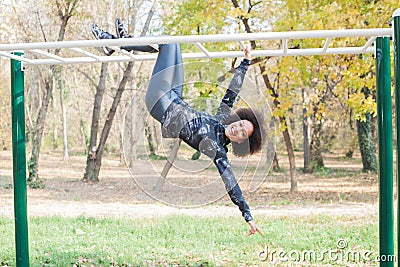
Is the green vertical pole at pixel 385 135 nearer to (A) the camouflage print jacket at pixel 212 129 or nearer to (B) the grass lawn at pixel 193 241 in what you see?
(A) the camouflage print jacket at pixel 212 129

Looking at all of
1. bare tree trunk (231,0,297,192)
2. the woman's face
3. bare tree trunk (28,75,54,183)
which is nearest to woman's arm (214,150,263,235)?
the woman's face

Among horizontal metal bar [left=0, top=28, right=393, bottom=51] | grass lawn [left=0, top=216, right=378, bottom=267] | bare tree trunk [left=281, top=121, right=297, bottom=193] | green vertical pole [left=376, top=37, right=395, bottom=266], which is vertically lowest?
grass lawn [left=0, top=216, right=378, bottom=267]

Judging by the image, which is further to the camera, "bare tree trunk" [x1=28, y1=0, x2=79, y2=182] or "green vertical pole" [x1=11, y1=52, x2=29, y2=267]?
"bare tree trunk" [x1=28, y1=0, x2=79, y2=182]

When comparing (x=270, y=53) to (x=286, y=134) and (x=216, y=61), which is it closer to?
(x=216, y=61)

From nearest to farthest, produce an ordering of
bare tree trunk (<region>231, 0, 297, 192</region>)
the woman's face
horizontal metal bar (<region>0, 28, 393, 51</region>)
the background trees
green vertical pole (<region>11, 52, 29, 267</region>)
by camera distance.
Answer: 1. horizontal metal bar (<region>0, 28, 393, 51</region>)
2. the woman's face
3. green vertical pole (<region>11, 52, 29, 267</region>)
4. the background trees
5. bare tree trunk (<region>231, 0, 297, 192</region>)

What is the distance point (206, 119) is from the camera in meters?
3.97

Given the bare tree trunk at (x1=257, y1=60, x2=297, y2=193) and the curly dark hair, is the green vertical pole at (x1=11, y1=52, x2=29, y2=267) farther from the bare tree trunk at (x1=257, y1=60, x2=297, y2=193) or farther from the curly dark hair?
the bare tree trunk at (x1=257, y1=60, x2=297, y2=193)

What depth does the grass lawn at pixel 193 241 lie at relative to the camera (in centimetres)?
650

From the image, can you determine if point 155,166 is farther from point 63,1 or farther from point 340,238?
point 63,1

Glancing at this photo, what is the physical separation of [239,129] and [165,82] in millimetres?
587

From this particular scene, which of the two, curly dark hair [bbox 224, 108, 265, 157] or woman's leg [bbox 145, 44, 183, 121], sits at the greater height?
woman's leg [bbox 145, 44, 183, 121]

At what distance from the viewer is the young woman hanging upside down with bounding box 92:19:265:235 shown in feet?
12.7

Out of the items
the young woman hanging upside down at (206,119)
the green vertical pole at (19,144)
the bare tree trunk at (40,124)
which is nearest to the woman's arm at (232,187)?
the young woman hanging upside down at (206,119)

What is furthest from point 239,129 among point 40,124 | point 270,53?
point 40,124
